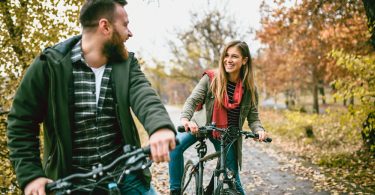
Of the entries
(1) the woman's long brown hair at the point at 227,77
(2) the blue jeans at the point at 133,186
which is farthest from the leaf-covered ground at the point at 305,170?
(2) the blue jeans at the point at 133,186

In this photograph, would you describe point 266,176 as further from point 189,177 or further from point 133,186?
point 133,186

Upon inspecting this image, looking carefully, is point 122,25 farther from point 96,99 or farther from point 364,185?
point 364,185

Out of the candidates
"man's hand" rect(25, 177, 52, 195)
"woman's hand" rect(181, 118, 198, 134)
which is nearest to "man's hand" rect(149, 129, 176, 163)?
"man's hand" rect(25, 177, 52, 195)

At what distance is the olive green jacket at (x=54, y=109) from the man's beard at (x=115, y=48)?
0.06 meters

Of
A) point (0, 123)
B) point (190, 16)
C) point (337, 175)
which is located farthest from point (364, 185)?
point (190, 16)

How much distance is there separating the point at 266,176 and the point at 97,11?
6.99m

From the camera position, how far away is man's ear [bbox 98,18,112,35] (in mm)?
2242

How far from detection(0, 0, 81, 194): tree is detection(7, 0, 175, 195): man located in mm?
2614

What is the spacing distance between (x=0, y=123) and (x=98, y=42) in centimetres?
277

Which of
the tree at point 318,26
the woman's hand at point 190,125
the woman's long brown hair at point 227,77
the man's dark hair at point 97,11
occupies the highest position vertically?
the tree at point 318,26

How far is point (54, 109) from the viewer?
2189 millimetres

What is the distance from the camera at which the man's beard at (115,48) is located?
7.53ft

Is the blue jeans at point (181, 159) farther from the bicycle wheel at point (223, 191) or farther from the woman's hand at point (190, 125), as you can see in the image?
the bicycle wheel at point (223, 191)

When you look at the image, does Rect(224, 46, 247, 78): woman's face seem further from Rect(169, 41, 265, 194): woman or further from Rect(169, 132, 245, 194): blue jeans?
Rect(169, 132, 245, 194): blue jeans
